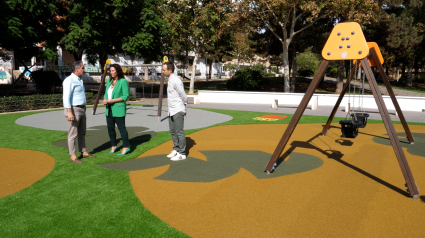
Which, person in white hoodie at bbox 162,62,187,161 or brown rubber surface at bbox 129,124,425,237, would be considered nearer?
brown rubber surface at bbox 129,124,425,237

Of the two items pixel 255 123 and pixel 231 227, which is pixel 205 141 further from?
pixel 231 227

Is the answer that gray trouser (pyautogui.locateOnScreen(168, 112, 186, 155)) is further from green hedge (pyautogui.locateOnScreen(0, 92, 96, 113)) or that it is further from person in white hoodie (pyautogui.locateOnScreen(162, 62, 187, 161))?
green hedge (pyautogui.locateOnScreen(0, 92, 96, 113))

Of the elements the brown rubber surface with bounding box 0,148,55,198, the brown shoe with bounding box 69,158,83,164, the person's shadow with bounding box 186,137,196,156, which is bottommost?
the brown rubber surface with bounding box 0,148,55,198

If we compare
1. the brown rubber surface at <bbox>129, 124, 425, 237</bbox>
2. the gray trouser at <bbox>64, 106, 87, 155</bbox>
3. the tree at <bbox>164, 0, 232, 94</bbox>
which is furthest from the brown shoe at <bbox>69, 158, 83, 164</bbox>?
the tree at <bbox>164, 0, 232, 94</bbox>

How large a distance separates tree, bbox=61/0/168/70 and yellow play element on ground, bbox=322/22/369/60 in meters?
16.7

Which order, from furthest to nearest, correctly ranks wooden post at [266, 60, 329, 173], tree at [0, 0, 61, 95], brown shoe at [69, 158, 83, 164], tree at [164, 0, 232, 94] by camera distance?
tree at [164, 0, 232, 94] → tree at [0, 0, 61, 95] → brown shoe at [69, 158, 83, 164] → wooden post at [266, 60, 329, 173]

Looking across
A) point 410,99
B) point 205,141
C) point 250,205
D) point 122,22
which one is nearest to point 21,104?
point 122,22

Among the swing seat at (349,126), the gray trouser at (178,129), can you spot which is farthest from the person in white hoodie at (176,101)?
the swing seat at (349,126)

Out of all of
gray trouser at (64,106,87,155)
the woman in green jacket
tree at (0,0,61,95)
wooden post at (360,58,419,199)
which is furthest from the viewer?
tree at (0,0,61,95)

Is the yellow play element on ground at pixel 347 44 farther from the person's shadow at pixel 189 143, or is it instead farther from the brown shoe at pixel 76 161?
the brown shoe at pixel 76 161

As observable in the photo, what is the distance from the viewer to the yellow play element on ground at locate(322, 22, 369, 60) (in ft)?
16.1

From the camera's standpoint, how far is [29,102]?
15.4 metres

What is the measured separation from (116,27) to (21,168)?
17.0m

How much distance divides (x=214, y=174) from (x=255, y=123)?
20.1 ft
